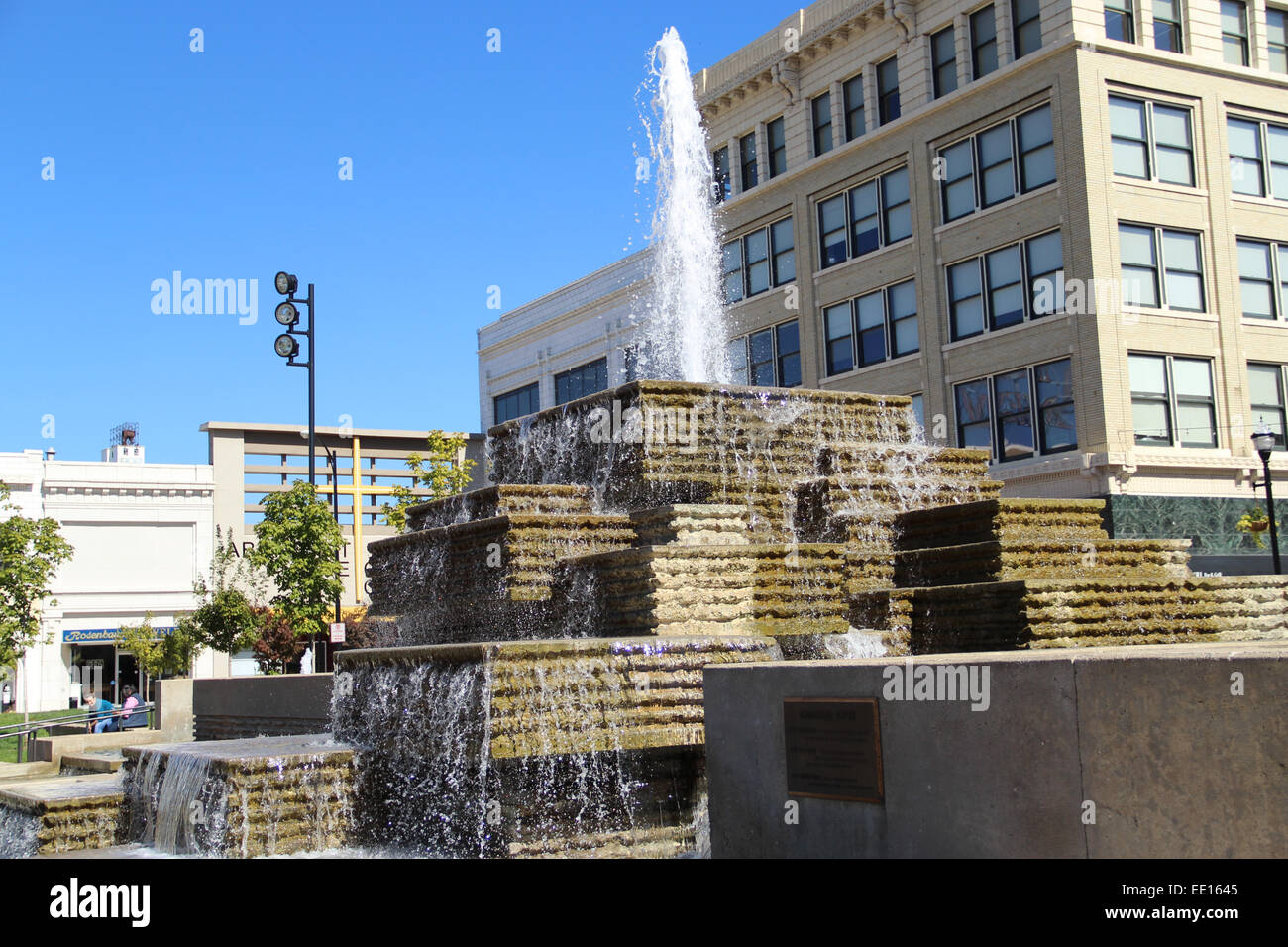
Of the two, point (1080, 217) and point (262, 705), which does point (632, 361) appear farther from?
point (262, 705)

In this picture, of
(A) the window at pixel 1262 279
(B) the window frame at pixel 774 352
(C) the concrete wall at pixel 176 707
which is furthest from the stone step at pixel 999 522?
(B) the window frame at pixel 774 352

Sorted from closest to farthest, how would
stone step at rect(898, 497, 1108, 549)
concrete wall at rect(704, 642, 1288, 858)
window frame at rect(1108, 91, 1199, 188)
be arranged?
concrete wall at rect(704, 642, 1288, 858), stone step at rect(898, 497, 1108, 549), window frame at rect(1108, 91, 1199, 188)

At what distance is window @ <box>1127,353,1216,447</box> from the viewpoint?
28625mm

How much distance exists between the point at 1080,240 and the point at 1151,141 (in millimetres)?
3406

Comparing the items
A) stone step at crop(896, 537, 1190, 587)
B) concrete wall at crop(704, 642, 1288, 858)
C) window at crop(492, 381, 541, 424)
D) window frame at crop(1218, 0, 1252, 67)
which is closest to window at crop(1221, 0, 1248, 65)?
window frame at crop(1218, 0, 1252, 67)

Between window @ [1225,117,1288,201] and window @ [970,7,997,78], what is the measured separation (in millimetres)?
5937

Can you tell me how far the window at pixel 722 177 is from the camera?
135 feet

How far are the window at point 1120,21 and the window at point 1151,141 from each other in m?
1.67

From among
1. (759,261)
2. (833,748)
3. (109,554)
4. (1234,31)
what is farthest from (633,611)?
(109,554)

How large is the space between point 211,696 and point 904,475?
11.5 meters

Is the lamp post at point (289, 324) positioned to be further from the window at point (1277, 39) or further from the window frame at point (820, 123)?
the window at point (1277, 39)

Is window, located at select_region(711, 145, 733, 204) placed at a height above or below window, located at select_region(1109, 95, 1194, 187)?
above

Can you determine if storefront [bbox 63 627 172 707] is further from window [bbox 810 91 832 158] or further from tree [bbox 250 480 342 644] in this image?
window [bbox 810 91 832 158]

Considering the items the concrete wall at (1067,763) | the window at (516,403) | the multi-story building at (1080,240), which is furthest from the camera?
the window at (516,403)
